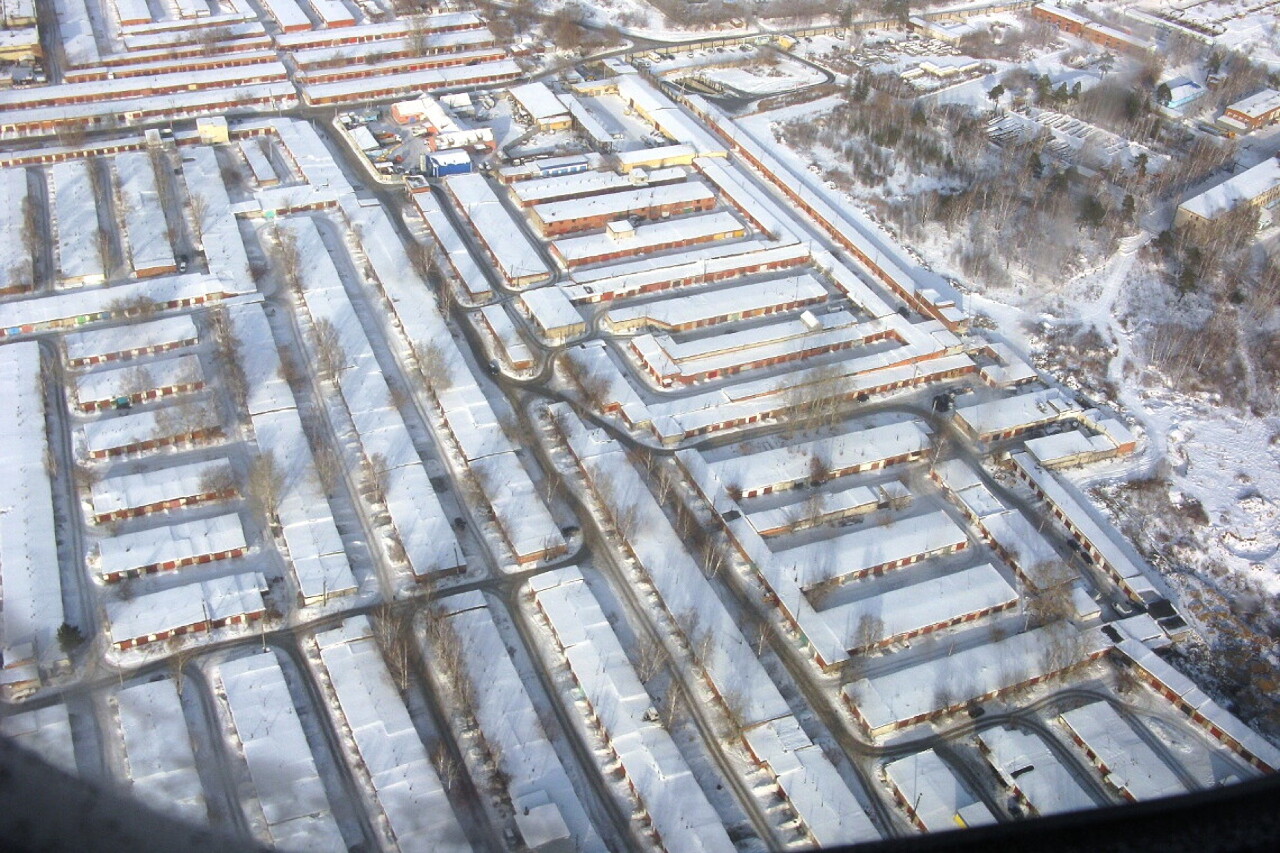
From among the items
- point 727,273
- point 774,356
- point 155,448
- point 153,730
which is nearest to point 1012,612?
point 774,356

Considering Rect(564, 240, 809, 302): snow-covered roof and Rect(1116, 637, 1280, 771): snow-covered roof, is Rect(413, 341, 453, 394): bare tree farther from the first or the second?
Rect(1116, 637, 1280, 771): snow-covered roof

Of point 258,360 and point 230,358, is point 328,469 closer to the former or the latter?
point 258,360

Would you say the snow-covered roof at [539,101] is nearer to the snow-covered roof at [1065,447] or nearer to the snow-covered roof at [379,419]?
the snow-covered roof at [379,419]

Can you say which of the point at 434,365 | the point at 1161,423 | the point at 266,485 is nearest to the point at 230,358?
the point at 434,365

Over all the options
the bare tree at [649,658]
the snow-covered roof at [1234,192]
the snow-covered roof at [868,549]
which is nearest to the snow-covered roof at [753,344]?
the snow-covered roof at [868,549]

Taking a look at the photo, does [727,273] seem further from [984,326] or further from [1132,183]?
[1132,183]
